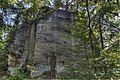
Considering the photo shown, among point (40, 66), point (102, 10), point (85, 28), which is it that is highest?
point (102, 10)

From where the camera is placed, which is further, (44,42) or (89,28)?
(44,42)

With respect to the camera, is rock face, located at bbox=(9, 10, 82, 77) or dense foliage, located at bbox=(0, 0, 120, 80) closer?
dense foliage, located at bbox=(0, 0, 120, 80)

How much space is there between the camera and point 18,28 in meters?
22.4

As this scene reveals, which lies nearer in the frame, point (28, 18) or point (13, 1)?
point (13, 1)

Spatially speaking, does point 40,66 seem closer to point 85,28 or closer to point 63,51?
point 63,51

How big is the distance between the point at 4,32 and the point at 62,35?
24.1 feet

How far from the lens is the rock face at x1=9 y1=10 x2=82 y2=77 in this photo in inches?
701

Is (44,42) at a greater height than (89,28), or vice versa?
(89,28)

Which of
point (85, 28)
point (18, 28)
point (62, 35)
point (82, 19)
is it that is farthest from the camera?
point (18, 28)

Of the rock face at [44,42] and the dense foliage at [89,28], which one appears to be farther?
the rock face at [44,42]

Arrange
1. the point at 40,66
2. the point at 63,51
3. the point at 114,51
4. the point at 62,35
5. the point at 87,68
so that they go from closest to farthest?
the point at 87,68 < the point at 114,51 < the point at 40,66 < the point at 63,51 < the point at 62,35

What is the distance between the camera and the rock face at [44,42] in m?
17.8

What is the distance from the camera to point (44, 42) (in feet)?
62.9

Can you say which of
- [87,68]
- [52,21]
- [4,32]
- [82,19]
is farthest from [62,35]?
[87,68]
